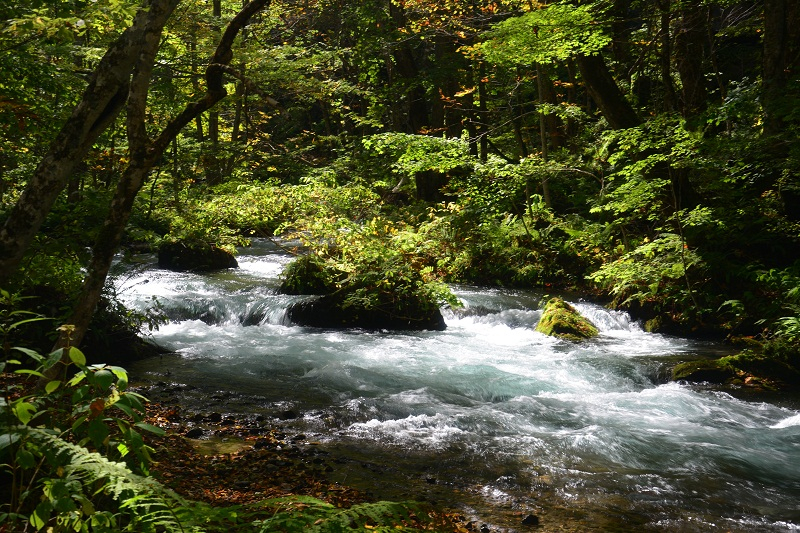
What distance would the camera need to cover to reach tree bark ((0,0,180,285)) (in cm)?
396

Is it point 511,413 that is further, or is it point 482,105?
point 482,105

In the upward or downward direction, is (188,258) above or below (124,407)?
below

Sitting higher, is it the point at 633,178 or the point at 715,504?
the point at 633,178

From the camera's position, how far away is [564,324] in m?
11.6

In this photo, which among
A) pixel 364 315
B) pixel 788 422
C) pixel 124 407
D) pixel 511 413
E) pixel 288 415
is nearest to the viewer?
pixel 124 407

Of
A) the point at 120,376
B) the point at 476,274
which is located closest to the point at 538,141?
the point at 476,274

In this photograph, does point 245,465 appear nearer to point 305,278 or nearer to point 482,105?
point 305,278

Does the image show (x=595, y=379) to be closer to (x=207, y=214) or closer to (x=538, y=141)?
(x=207, y=214)

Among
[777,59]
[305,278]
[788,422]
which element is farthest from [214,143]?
[788,422]

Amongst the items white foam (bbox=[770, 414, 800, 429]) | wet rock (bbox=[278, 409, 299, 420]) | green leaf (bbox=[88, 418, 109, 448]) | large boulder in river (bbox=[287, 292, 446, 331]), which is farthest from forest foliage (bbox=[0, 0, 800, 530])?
wet rock (bbox=[278, 409, 299, 420])

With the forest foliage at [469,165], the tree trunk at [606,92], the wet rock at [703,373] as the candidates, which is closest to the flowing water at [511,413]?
the wet rock at [703,373]

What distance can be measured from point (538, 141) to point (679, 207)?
32.7ft

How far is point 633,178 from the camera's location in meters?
11.5

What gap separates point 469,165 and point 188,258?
315 inches
